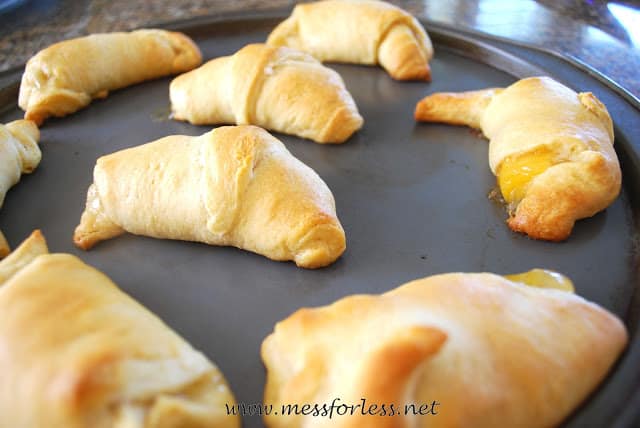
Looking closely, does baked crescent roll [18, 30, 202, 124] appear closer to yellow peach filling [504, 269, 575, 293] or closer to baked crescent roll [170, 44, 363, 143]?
baked crescent roll [170, 44, 363, 143]

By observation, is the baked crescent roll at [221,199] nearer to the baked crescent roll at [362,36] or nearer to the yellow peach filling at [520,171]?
the yellow peach filling at [520,171]

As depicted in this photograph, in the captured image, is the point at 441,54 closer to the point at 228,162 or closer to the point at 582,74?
the point at 582,74

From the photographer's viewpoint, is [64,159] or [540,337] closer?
[540,337]

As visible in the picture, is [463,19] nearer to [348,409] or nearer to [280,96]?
[280,96]

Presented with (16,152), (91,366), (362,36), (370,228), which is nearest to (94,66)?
(16,152)

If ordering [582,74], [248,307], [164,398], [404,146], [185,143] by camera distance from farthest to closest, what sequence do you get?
1. [582,74]
2. [404,146]
3. [185,143]
4. [248,307]
5. [164,398]

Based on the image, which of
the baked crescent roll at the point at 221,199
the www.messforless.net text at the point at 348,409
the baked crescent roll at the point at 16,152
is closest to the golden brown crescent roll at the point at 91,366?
the www.messforless.net text at the point at 348,409

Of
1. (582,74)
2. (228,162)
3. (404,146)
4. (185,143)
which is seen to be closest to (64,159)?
(185,143)
